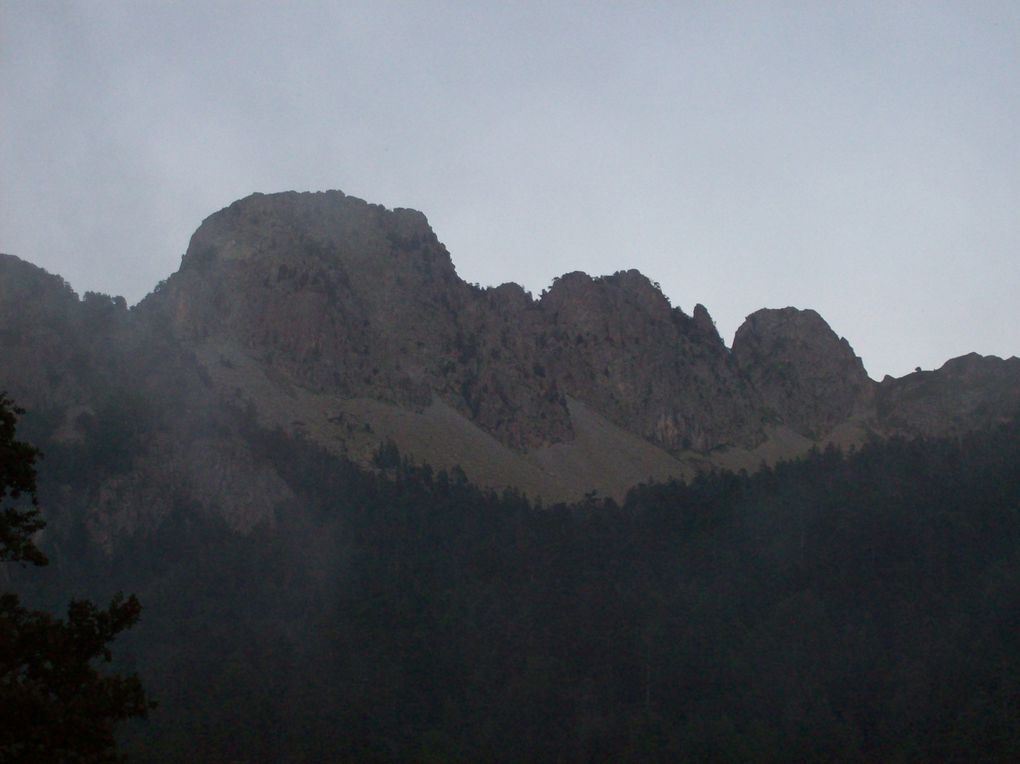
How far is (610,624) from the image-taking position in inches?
4031

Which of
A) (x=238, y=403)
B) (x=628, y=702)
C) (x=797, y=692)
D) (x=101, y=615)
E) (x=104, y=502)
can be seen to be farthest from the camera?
(x=238, y=403)

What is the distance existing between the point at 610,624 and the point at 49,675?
280ft

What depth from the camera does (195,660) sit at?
86.9 metres

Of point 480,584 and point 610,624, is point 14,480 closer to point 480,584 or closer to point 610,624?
point 610,624

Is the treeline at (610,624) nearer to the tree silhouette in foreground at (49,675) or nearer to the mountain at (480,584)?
the mountain at (480,584)

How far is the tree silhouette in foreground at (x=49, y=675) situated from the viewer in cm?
1850

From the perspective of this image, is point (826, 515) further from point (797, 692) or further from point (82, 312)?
point (82, 312)

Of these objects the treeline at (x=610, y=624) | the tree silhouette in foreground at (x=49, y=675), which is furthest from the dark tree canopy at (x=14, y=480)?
the treeline at (x=610, y=624)

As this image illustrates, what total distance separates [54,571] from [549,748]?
60.0 meters

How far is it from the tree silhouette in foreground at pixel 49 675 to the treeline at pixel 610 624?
166 feet

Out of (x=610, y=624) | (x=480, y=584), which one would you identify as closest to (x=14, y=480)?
(x=610, y=624)

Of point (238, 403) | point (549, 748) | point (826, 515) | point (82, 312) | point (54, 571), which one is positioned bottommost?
point (549, 748)

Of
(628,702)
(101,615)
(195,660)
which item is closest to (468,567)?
(628,702)

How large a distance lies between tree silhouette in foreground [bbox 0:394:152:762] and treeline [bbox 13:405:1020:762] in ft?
166
